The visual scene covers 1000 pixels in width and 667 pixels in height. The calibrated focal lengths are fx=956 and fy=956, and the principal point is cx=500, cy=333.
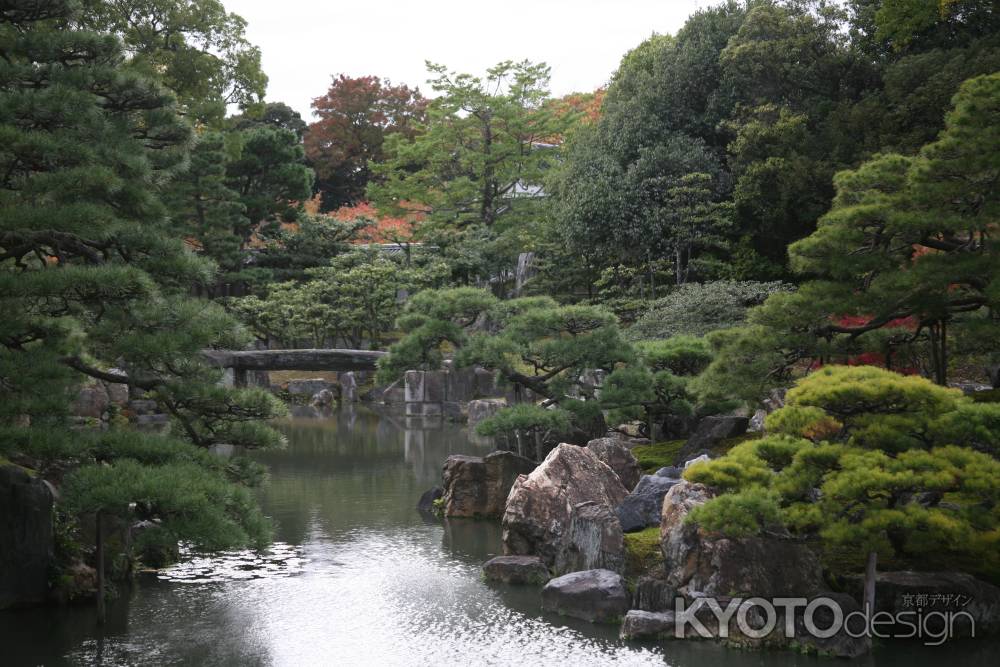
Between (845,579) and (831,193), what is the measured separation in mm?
15386

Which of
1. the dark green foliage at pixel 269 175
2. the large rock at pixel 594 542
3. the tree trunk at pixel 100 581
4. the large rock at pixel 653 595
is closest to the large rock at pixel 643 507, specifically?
the large rock at pixel 594 542

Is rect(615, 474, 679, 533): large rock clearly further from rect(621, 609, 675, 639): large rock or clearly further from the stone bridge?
the stone bridge

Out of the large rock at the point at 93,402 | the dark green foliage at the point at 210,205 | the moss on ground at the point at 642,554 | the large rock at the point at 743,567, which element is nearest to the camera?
the large rock at the point at 743,567

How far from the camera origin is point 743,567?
8.20m

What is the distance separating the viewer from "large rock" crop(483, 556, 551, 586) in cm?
1012

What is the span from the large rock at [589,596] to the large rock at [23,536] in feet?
15.4

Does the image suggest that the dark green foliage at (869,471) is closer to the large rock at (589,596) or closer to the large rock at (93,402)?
the large rock at (589,596)

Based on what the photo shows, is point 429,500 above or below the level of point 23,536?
below

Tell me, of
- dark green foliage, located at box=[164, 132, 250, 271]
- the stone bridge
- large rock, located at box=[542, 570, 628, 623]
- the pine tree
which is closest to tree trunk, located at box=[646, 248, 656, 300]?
the stone bridge

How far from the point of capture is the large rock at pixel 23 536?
334 inches

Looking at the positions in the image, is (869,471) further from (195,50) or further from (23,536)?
(195,50)

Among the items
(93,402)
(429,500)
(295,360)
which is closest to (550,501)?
(429,500)

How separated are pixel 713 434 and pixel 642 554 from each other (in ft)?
13.0

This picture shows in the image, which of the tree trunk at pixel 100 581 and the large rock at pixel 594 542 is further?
the large rock at pixel 594 542
